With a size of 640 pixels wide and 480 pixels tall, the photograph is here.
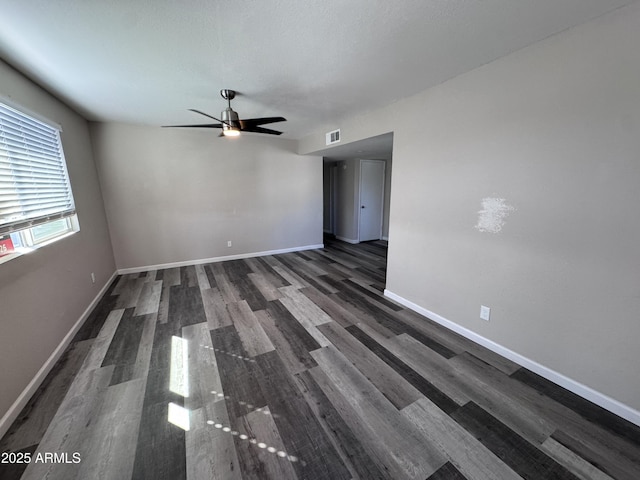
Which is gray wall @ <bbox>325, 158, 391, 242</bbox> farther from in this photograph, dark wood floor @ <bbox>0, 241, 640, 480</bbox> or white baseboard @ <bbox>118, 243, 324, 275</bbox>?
dark wood floor @ <bbox>0, 241, 640, 480</bbox>

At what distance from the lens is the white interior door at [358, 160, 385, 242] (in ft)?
20.4

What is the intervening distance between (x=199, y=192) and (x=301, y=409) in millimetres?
4084

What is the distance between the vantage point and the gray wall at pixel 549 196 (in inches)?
57.6

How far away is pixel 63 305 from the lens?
2.30 m

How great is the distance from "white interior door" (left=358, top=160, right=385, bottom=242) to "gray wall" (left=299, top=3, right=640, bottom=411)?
3563mm

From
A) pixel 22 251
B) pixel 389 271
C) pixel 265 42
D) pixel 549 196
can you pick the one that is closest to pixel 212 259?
pixel 22 251

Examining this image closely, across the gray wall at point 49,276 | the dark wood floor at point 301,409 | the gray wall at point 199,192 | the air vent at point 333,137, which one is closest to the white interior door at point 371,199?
the gray wall at point 199,192

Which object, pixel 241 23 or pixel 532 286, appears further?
pixel 532 286

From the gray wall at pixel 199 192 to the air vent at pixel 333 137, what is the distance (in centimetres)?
131

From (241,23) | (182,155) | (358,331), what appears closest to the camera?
(241,23)

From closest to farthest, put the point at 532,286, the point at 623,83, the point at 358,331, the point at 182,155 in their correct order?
the point at 623,83
the point at 532,286
the point at 358,331
the point at 182,155

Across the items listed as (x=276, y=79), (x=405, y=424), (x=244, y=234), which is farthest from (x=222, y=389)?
(x=244, y=234)

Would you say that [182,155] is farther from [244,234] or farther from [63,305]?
[63,305]

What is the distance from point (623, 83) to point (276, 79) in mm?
2426
